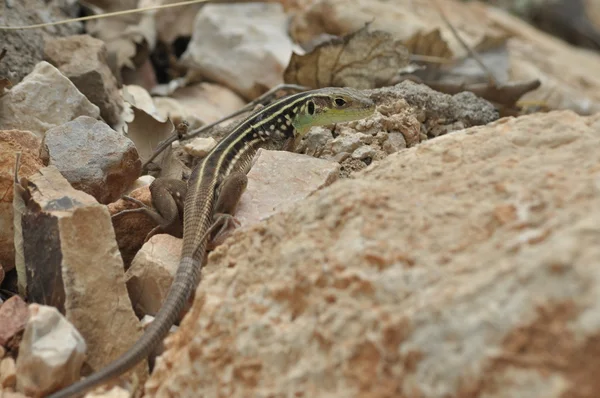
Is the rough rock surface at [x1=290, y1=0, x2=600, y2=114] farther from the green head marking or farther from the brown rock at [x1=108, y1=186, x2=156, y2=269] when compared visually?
the brown rock at [x1=108, y1=186, x2=156, y2=269]

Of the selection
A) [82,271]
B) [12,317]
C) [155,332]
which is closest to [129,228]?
[82,271]

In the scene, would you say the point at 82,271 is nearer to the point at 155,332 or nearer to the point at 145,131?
the point at 155,332

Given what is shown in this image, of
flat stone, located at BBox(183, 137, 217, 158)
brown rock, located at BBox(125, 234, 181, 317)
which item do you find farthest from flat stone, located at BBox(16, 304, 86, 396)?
flat stone, located at BBox(183, 137, 217, 158)

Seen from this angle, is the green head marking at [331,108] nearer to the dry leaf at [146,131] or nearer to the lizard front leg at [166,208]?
the dry leaf at [146,131]

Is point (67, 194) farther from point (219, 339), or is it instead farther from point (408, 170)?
point (408, 170)

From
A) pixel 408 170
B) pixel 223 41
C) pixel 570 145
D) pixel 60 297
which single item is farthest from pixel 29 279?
pixel 223 41

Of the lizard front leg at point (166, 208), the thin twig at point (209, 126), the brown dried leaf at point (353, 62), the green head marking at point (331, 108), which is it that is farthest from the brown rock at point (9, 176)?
the brown dried leaf at point (353, 62)
